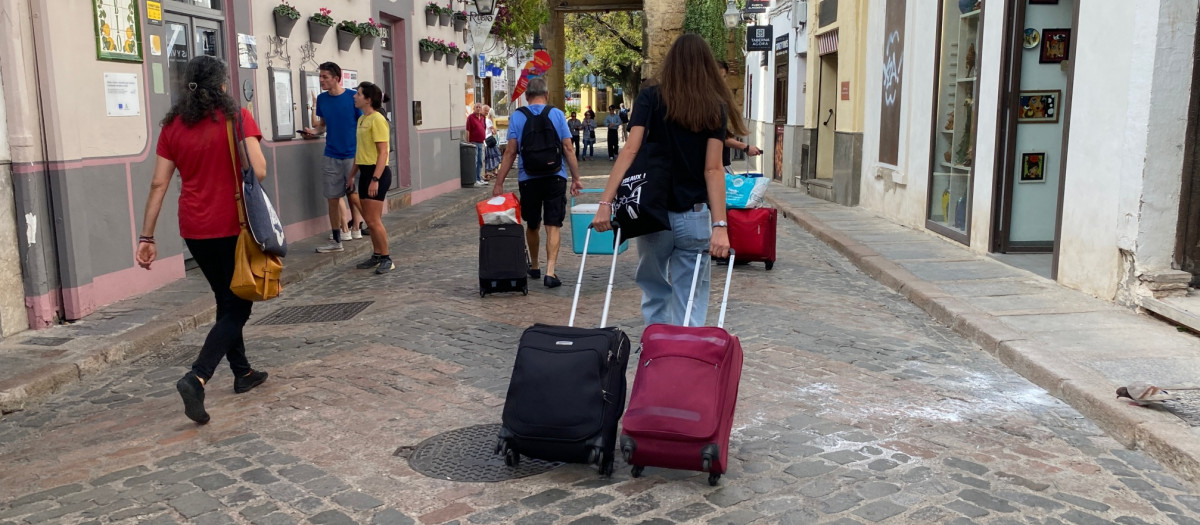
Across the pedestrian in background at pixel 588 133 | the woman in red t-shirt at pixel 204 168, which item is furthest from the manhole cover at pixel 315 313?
the pedestrian in background at pixel 588 133

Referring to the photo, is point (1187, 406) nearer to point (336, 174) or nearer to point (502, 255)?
point (502, 255)

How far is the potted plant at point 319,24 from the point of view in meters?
12.0

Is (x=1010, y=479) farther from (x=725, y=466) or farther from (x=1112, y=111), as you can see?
(x=1112, y=111)

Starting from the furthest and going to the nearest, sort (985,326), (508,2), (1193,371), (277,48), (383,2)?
(508,2)
(383,2)
(277,48)
(985,326)
(1193,371)

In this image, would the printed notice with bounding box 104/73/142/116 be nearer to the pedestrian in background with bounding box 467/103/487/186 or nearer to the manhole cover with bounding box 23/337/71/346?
the manhole cover with bounding box 23/337/71/346

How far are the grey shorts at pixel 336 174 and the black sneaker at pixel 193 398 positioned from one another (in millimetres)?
5800

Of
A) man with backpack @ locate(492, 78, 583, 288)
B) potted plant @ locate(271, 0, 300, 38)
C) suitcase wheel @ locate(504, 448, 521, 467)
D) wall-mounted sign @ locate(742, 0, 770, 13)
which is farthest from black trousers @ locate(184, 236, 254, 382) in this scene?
wall-mounted sign @ locate(742, 0, 770, 13)

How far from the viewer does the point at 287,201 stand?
11141 mm

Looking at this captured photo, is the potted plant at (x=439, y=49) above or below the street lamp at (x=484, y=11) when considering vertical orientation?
below

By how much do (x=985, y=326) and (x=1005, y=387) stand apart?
1105mm

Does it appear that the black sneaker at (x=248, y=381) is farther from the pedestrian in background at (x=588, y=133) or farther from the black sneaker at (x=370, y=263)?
the pedestrian in background at (x=588, y=133)

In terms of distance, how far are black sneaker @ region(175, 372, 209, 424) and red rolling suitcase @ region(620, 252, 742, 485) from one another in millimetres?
2198

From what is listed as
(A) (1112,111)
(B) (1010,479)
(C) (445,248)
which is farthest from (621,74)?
(B) (1010,479)

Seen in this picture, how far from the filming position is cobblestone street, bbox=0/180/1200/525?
3.81m
